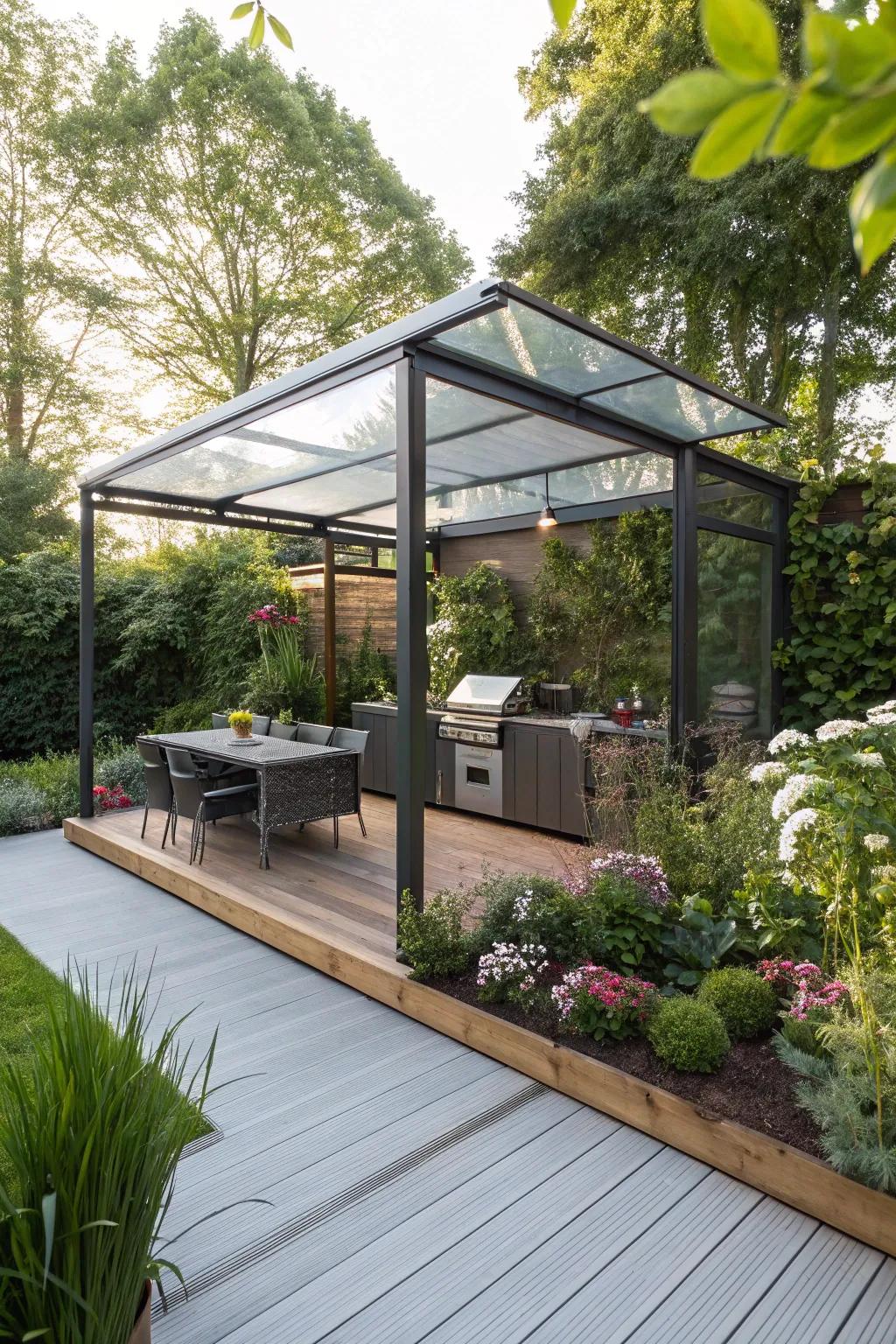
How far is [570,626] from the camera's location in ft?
24.8

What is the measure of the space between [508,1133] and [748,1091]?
0.85 meters

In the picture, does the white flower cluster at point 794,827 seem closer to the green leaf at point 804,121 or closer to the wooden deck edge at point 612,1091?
the wooden deck edge at point 612,1091

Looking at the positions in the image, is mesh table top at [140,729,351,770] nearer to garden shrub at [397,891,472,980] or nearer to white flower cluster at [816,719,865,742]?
garden shrub at [397,891,472,980]

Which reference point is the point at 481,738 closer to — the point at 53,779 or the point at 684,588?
the point at 684,588

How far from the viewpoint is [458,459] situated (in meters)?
6.27

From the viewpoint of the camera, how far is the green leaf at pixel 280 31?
120 centimetres

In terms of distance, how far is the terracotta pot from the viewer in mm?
1689

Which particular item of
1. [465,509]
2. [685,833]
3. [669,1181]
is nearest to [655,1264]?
[669,1181]

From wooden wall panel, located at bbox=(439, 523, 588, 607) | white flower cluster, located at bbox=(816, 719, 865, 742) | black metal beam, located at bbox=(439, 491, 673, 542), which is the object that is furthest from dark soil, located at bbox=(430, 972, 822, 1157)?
wooden wall panel, located at bbox=(439, 523, 588, 607)

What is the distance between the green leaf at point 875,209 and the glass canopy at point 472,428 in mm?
2992

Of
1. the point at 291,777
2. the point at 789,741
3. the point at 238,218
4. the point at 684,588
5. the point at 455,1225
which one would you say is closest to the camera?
the point at 455,1225

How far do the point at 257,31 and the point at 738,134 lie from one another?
1.14 m

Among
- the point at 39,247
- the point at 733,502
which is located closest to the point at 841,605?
the point at 733,502

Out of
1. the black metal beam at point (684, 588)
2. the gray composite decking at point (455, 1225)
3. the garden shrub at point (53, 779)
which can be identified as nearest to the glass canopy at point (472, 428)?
the black metal beam at point (684, 588)
